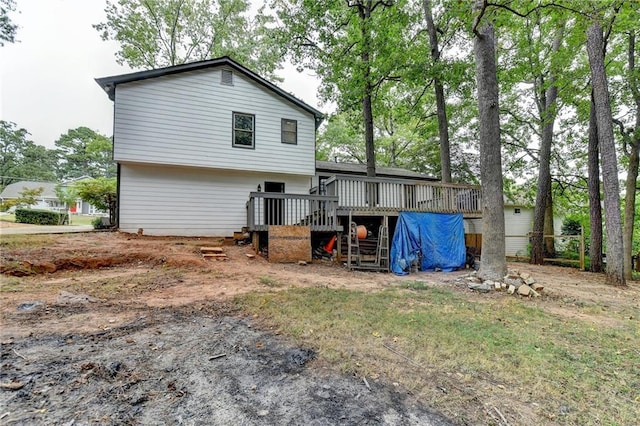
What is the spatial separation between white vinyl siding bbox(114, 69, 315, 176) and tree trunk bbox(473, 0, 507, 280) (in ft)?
23.5

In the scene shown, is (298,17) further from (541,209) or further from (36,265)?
(541,209)

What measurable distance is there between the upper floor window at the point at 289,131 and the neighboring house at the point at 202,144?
1.8 inches

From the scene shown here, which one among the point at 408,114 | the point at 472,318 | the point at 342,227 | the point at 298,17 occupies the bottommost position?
the point at 472,318

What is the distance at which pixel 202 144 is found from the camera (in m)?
10.8

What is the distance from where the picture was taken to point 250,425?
1.80m

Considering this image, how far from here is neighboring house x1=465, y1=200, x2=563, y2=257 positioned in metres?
17.4

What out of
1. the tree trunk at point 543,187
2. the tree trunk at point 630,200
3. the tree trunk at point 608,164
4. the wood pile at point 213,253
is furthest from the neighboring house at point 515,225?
the wood pile at point 213,253

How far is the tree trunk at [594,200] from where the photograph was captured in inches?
381

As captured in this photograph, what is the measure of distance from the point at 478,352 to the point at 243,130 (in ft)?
36.4

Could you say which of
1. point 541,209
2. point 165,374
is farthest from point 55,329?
point 541,209

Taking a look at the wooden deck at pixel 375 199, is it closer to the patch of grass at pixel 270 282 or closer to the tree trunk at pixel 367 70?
the tree trunk at pixel 367 70

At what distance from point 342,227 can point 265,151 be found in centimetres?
506

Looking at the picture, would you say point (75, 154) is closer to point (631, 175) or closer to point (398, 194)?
point (398, 194)

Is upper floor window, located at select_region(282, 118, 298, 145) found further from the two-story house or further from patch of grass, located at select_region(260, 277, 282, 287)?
patch of grass, located at select_region(260, 277, 282, 287)
